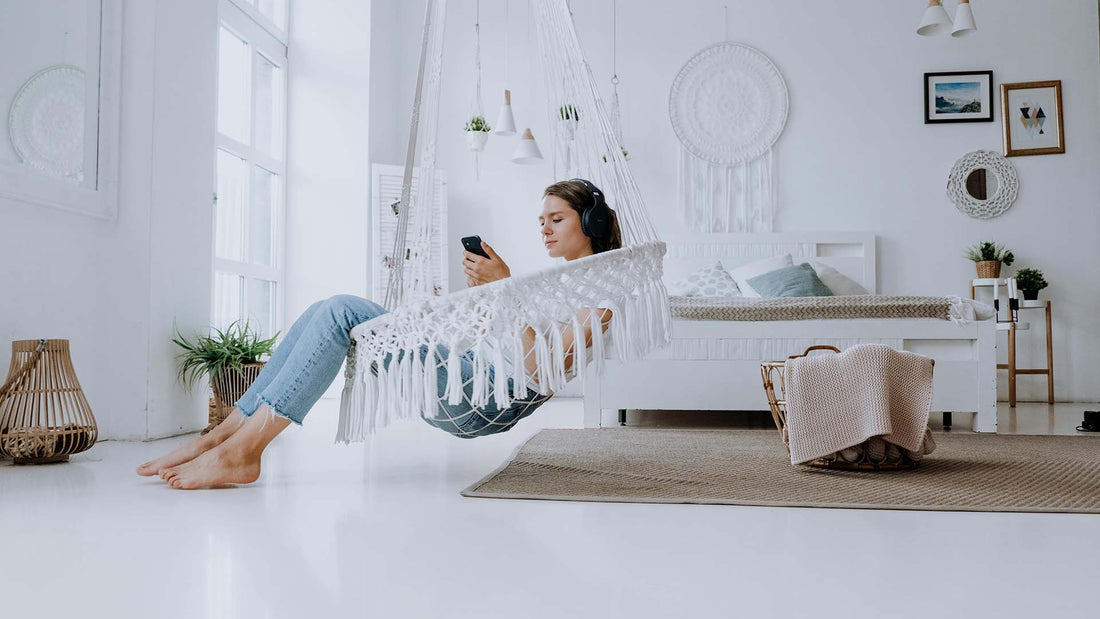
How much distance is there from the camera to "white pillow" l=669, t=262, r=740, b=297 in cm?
432

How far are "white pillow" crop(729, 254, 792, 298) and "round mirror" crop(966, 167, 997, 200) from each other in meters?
1.19

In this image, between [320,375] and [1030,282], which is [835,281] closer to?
[1030,282]

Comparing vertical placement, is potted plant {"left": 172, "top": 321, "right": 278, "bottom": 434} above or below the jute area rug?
above

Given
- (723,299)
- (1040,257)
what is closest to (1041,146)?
(1040,257)

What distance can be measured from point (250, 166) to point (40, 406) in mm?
2213

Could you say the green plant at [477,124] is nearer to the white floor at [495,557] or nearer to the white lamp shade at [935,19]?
the white lamp shade at [935,19]

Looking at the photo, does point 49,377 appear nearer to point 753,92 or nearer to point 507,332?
point 507,332

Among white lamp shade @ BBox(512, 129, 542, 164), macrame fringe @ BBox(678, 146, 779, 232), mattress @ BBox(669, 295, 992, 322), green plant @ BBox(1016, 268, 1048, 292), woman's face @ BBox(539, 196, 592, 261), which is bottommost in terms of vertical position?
mattress @ BBox(669, 295, 992, 322)

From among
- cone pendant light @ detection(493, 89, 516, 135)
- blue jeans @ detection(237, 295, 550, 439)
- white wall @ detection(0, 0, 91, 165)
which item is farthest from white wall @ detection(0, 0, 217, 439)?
cone pendant light @ detection(493, 89, 516, 135)

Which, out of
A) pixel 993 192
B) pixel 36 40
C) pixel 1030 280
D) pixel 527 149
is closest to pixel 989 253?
pixel 1030 280

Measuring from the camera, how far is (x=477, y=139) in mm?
4922

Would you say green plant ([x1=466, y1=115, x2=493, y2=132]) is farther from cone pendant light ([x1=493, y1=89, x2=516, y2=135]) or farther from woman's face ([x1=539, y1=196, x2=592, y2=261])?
woman's face ([x1=539, y1=196, x2=592, y2=261])

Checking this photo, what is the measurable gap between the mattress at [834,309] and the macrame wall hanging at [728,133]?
6.23 ft

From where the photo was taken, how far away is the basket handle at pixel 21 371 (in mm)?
2199
